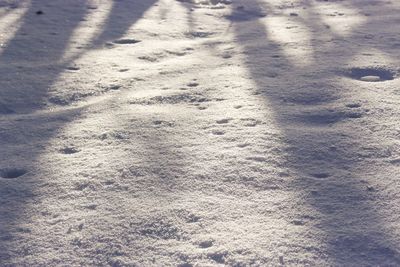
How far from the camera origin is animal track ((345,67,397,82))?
10.6ft

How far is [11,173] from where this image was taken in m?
2.37

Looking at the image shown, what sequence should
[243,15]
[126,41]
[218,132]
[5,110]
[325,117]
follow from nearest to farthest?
[218,132]
[325,117]
[5,110]
[126,41]
[243,15]

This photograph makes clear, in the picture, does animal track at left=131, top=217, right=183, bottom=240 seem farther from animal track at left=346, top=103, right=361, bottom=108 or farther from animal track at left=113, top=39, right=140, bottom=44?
animal track at left=113, top=39, right=140, bottom=44

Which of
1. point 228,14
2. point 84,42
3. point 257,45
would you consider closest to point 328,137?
point 257,45

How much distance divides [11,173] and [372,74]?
201 cm

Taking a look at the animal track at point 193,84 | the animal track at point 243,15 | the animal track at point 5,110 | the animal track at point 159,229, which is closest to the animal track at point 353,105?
the animal track at point 193,84

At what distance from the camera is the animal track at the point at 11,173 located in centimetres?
236

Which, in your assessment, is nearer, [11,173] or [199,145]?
[11,173]

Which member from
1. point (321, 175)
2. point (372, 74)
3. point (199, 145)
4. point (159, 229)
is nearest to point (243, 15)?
point (372, 74)

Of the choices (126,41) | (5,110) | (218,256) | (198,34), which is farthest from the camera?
(198,34)

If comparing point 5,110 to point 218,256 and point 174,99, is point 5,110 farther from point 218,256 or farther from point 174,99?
point 218,256

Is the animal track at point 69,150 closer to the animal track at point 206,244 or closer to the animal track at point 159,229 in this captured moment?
the animal track at point 159,229

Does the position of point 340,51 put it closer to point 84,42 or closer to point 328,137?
point 328,137

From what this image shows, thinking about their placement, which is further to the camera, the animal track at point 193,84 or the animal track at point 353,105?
the animal track at point 193,84
